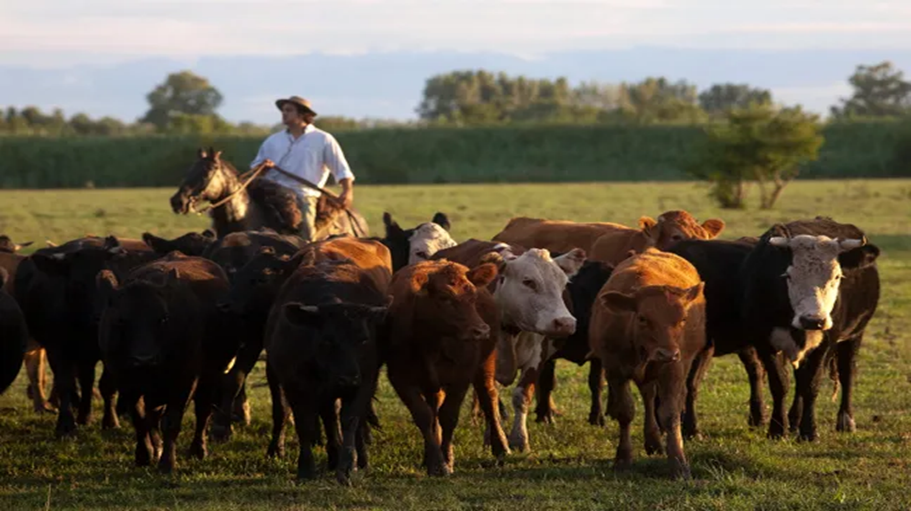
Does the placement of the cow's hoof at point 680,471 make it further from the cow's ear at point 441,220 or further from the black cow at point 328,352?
the cow's ear at point 441,220

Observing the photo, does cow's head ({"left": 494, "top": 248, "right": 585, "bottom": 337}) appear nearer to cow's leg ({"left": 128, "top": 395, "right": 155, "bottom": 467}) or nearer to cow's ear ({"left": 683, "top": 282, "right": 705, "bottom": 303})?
cow's ear ({"left": 683, "top": 282, "right": 705, "bottom": 303})

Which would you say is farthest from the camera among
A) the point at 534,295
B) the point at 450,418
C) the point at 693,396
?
the point at 693,396

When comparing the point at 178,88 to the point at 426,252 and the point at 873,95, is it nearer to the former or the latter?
the point at 873,95

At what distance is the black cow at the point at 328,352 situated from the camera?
791cm

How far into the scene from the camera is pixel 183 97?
133375 mm

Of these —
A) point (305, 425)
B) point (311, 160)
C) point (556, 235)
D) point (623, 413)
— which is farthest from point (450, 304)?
point (311, 160)

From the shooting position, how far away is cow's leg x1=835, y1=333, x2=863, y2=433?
10.1 meters

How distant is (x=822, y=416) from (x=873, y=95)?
124m

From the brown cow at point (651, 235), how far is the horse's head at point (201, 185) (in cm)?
348

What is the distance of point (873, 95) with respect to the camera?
12875 cm

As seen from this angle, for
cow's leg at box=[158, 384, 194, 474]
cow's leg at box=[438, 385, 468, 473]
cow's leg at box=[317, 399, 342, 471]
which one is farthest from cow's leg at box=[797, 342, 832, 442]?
cow's leg at box=[158, 384, 194, 474]

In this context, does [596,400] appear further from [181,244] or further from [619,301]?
[181,244]

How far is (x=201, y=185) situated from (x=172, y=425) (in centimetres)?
491

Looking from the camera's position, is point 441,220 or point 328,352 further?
point 441,220
